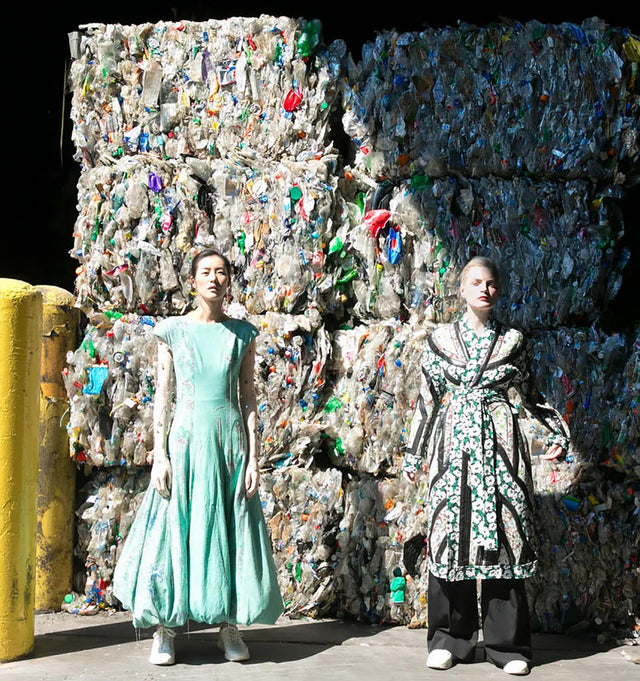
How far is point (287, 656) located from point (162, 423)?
1228mm

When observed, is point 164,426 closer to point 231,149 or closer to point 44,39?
point 231,149

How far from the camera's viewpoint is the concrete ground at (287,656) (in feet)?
15.3

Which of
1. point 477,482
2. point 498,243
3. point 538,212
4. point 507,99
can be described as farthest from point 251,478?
point 507,99

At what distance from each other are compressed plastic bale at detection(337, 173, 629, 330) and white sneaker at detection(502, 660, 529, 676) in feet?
5.54

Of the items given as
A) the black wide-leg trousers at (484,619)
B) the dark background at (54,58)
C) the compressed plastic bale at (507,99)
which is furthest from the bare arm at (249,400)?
the dark background at (54,58)

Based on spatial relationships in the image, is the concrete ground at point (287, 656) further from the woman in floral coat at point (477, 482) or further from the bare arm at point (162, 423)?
the bare arm at point (162, 423)

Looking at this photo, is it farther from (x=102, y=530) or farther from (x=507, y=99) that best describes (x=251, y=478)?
(x=507, y=99)

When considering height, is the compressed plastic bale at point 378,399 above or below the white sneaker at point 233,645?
above

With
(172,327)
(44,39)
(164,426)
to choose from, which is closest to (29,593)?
(164,426)

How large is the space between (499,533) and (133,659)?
1.74 metres

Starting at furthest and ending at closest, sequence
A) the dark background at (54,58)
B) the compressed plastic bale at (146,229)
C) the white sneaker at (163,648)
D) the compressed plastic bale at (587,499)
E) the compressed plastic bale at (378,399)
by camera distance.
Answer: the dark background at (54,58)
the compressed plastic bale at (146,229)
the compressed plastic bale at (378,399)
the compressed plastic bale at (587,499)
the white sneaker at (163,648)

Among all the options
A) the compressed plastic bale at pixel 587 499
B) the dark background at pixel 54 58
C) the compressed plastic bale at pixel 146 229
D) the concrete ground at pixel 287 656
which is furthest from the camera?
the dark background at pixel 54 58

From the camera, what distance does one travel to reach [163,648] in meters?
4.82

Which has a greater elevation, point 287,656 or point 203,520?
point 203,520
